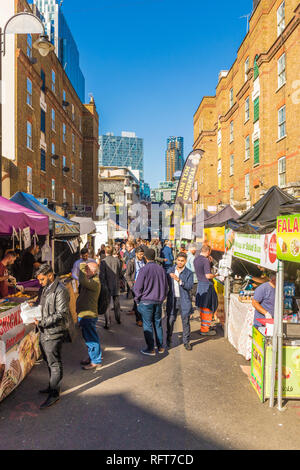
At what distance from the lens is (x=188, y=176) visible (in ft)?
51.8

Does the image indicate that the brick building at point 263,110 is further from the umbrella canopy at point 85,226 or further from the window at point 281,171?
the umbrella canopy at point 85,226

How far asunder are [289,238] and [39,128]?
70.9 feet

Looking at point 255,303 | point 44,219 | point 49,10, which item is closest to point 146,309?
point 255,303

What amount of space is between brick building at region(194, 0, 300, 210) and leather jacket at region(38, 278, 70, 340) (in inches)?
529

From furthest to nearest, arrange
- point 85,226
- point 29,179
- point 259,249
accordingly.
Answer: point 29,179 < point 85,226 < point 259,249

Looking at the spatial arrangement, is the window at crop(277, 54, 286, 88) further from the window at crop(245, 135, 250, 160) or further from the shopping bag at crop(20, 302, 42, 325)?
the shopping bag at crop(20, 302, 42, 325)

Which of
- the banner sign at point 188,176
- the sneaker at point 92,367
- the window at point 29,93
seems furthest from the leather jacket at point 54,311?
the window at point 29,93

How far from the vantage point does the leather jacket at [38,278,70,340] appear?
441 centimetres

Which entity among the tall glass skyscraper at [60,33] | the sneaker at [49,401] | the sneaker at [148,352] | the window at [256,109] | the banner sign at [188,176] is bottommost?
the sneaker at [148,352]

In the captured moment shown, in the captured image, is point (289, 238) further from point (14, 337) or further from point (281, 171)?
point (281, 171)

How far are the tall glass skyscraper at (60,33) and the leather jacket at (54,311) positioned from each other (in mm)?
146514

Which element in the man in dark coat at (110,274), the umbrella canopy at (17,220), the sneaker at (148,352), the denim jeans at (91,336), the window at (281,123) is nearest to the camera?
the denim jeans at (91,336)

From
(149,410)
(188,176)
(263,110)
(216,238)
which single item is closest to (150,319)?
(149,410)

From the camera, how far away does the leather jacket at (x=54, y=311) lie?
173 inches
